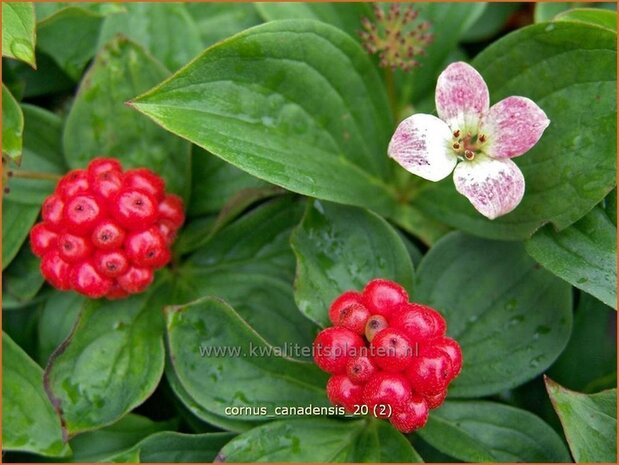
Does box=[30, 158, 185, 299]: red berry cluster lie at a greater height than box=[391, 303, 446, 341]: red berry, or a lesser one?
lesser

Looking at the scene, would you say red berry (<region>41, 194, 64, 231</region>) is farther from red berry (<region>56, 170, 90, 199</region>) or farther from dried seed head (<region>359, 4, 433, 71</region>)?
dried seed head (<region>359, 4, 433, 71</region>)

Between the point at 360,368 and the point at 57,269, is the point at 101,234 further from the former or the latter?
the point at 360,368

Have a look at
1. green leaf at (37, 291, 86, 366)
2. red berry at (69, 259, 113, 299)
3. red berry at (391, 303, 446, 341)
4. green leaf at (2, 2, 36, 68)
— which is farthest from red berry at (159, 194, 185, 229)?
red berry at (391, 303, 446, 341)

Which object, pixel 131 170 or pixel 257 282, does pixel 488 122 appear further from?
pixel 131 170

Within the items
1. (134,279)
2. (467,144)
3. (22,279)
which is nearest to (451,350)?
(467,144)

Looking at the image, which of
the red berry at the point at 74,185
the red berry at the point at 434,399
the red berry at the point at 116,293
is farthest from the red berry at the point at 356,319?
the red berry at the point at 74,185

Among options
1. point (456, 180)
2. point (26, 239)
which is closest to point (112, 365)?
point (26, 239)
